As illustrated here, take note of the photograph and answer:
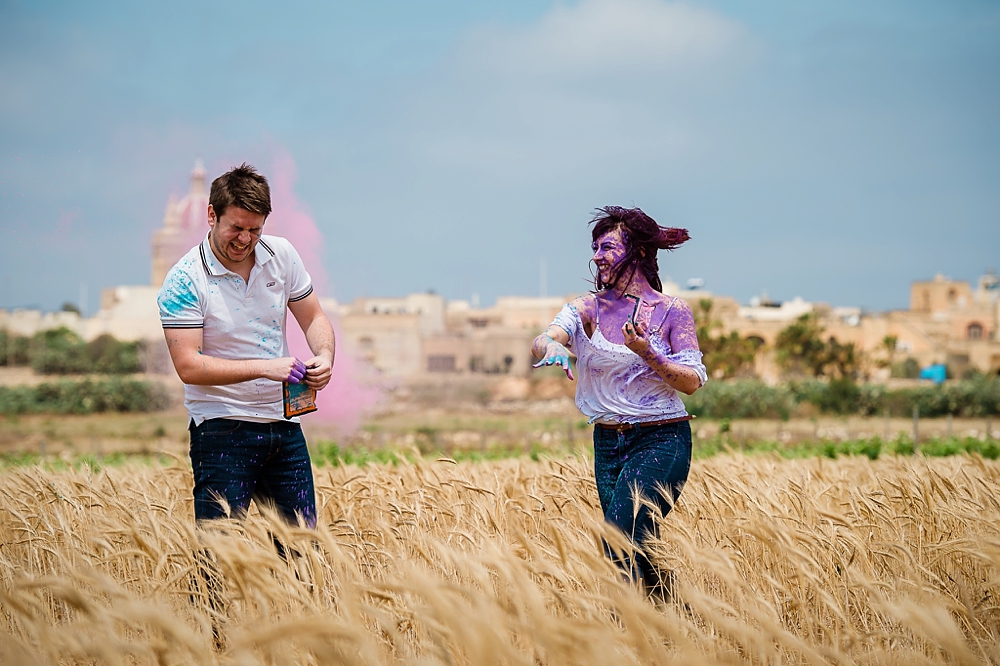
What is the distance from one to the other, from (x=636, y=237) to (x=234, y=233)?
1.57m

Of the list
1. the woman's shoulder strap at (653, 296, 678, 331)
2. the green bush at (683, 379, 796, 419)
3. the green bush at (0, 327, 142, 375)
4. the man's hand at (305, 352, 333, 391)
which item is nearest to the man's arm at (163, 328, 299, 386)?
the man's hand at (305, 352, 333, 391)

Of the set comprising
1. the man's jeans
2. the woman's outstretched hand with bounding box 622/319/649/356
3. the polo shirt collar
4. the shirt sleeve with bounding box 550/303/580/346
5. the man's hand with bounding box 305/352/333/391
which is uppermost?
the polo shirt collar

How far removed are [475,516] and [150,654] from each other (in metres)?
2.07

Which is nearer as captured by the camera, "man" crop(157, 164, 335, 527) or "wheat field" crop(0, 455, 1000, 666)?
"wheat field" crop(0, 455, 1000, 666)

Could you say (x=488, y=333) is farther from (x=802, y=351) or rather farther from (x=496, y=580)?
(x=496, y=580)

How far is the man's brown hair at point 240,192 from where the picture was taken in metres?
3.39

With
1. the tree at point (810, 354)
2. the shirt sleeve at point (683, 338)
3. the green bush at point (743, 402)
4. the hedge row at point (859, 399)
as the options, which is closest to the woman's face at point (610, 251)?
the shirt sleeve at point (683, 338)

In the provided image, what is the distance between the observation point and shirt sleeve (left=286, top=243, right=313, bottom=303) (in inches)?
151

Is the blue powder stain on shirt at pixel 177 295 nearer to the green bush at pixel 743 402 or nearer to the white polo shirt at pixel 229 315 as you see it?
the white polo shirt at pixel 229 315

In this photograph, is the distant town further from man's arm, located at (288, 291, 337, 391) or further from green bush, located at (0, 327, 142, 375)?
man's arm, located at (288, 291, 337, 391)

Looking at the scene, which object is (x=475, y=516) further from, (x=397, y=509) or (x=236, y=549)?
(x=236, y=549)

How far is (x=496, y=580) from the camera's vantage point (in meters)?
3.34

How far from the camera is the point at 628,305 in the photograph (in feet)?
12.4

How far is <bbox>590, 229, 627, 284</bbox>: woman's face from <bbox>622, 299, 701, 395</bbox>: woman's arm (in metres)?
0.30
